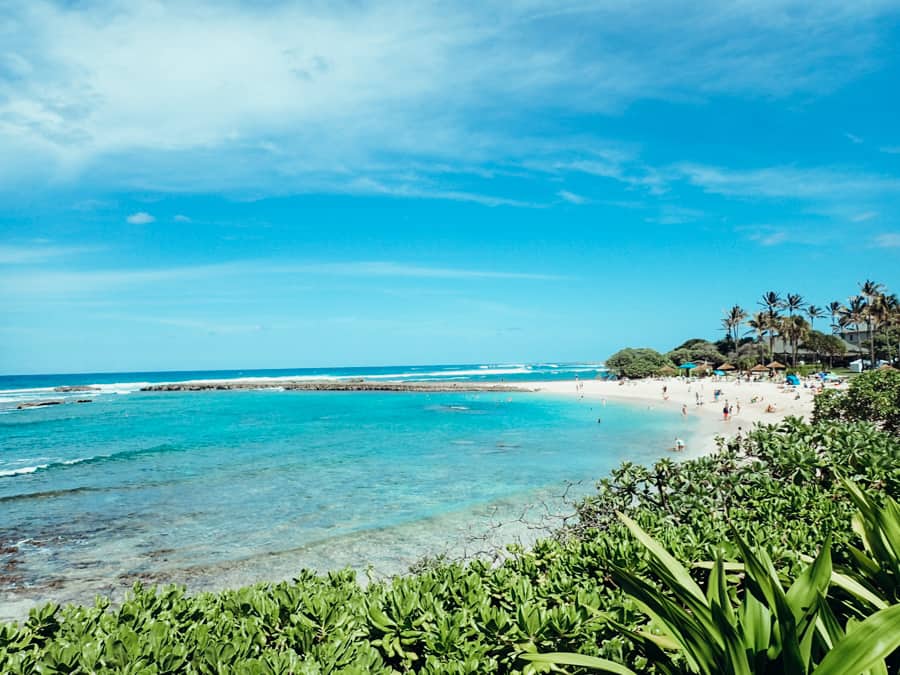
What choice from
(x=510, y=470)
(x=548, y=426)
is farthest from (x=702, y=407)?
(x=510, y=470)

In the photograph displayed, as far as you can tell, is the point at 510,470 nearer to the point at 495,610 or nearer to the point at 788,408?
the point at 495,610

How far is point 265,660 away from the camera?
7.29 ft

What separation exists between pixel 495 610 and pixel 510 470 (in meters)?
17.4

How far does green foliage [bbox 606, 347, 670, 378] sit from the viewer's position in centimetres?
7875

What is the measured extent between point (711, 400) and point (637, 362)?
1399 inches

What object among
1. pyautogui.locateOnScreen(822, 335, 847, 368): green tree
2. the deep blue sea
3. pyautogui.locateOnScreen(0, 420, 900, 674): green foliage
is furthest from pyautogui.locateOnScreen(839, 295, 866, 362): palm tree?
pyautogui.locateOnScreen(0, 420, 900, 674): green foliage

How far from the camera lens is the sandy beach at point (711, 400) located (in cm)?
2906

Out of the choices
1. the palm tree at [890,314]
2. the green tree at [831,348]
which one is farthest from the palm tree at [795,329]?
the palm tree at [890,314]

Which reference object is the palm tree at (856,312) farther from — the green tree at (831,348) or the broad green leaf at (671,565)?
the broad green leaf at (671,565)

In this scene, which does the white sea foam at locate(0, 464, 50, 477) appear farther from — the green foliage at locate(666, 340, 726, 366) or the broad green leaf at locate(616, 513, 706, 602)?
the green foliage at locate(666, 340, 726, 366)

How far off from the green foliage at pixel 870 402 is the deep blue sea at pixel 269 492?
5794 millimetres

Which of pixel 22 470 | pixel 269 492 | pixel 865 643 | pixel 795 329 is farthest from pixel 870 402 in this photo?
pixel 795 329

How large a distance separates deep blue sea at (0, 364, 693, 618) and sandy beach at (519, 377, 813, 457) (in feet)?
7.50

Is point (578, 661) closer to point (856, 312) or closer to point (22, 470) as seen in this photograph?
point (22, 470)
